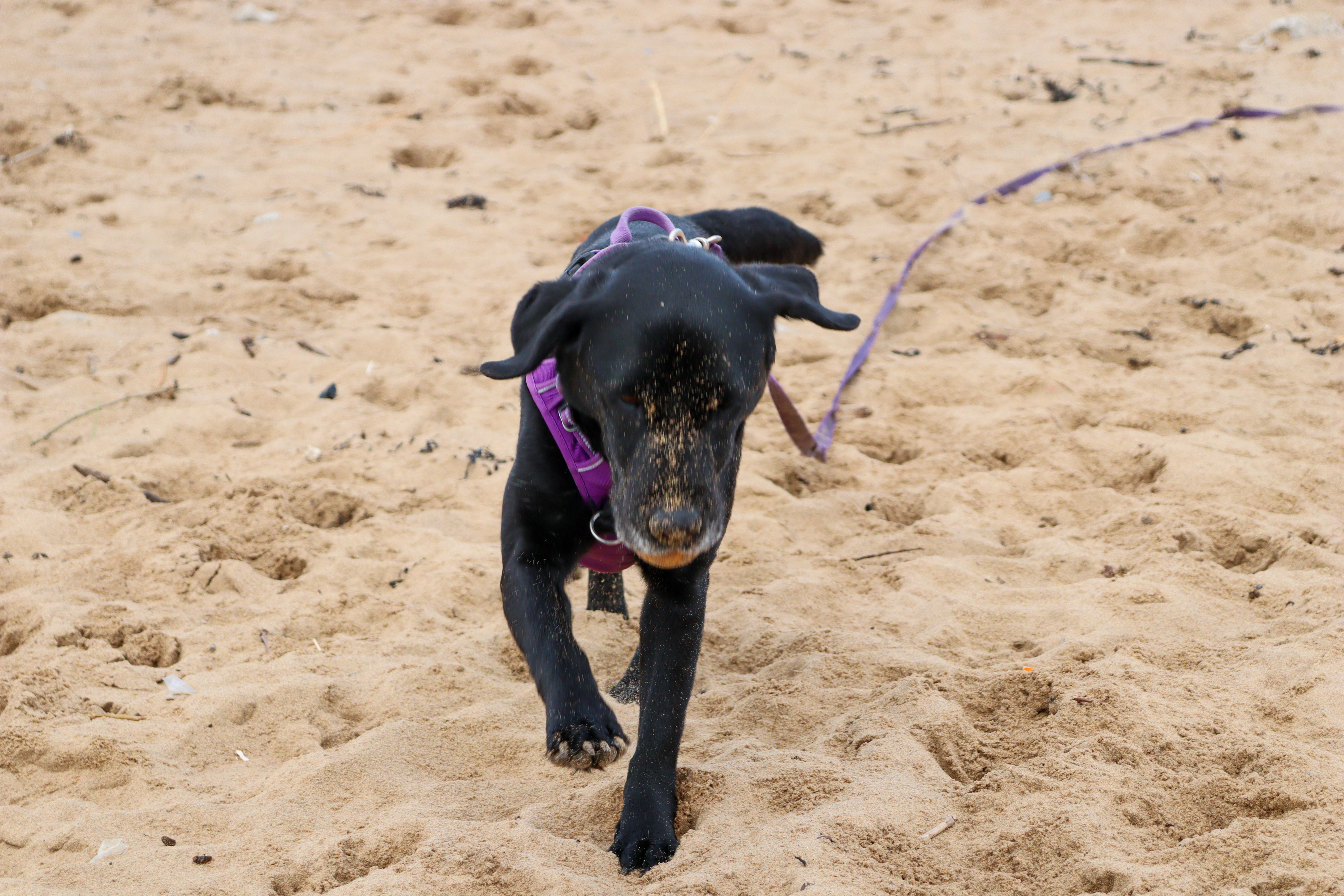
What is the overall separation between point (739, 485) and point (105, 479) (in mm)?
2647

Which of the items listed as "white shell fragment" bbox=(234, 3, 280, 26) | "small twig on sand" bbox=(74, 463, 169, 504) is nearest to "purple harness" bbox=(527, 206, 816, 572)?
"small twig on sand" bbox=(74, 463, 169, 504)

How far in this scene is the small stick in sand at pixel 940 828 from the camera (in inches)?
104

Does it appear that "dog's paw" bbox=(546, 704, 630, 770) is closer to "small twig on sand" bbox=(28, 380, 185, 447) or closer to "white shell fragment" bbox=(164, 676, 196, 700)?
"white shell fragment" bbox=(164, 676, 196, 700)

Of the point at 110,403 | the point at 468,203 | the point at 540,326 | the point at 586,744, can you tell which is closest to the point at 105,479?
the point at 110,403

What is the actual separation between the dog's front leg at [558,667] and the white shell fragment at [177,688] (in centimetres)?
112

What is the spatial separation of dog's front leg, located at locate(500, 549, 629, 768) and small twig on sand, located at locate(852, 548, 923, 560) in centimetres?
166

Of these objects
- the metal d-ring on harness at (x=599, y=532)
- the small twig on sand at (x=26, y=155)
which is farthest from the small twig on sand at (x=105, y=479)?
the small twig on sand at (x=26, y=155)

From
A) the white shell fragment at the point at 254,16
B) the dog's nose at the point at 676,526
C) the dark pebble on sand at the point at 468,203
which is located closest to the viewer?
the dog's nose at the point at 676,526

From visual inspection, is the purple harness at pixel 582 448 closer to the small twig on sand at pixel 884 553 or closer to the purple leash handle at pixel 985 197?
the small twig on sand at pixel 884 553

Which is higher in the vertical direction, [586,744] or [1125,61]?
[586,744]

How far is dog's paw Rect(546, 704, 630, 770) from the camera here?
2.57 meters

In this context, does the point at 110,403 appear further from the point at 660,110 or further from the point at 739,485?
the point at 660,110

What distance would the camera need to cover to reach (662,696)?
285cm

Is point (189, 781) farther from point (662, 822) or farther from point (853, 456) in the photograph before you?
point (853, 456)
